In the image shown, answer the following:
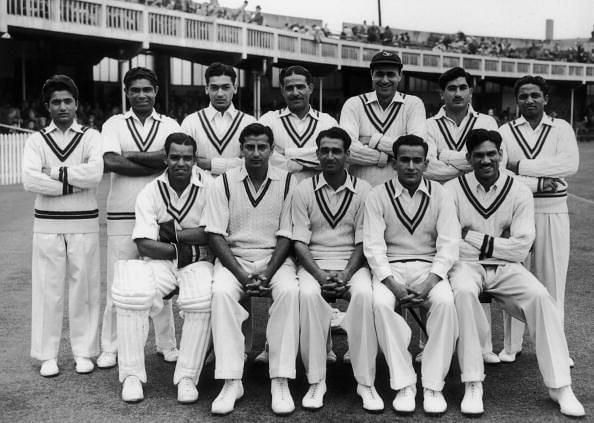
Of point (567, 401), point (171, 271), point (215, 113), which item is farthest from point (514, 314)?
point (215, 113)

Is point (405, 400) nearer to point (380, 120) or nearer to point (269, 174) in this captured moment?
point (269, 174)

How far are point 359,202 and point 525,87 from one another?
163 centimetres

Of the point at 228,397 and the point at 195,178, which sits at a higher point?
the point at 195,178

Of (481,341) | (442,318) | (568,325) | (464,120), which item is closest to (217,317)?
(442,318)

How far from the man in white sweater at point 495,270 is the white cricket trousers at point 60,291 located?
8.88 feet

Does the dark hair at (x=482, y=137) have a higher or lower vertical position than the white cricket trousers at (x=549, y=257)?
higher

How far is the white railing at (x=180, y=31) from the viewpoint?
2250 centimetres

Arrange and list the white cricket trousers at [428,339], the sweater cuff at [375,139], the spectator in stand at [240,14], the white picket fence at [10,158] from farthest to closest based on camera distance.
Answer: the spectator in stand at [240,14] → the white picket fence at [10,158] → the sweater cuff at [375,139] → the white cricket trousers at [428,339]

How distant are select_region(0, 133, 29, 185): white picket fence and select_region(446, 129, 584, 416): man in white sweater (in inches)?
647

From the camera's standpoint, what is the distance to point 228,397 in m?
4.85

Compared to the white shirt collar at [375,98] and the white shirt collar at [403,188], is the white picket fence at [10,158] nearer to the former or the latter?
the white shirt collar at [375,98]

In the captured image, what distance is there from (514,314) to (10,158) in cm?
1738

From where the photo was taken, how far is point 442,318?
4.94m

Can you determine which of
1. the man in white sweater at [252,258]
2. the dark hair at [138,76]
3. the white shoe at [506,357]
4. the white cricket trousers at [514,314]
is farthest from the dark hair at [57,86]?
the white shoe at [506,357]
